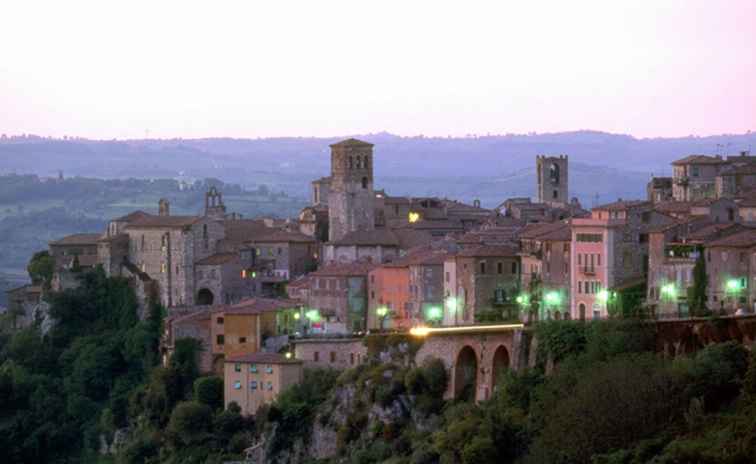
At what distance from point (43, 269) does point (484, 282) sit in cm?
2326

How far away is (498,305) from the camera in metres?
69.9

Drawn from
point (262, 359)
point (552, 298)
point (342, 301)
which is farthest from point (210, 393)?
point (552, 298)

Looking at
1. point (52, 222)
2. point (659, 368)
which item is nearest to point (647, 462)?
point (659, 368)

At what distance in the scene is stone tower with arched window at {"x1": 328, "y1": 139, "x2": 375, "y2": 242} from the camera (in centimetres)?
8538

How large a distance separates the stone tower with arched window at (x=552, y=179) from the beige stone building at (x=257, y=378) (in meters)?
36.5

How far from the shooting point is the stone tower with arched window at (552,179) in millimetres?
105188

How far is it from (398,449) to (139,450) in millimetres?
13500

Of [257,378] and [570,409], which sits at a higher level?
[570,409]

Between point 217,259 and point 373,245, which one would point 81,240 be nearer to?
point 217,259

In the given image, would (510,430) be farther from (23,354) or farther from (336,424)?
(23,354)

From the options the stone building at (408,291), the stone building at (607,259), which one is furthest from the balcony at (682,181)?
the stone building at (607,259)

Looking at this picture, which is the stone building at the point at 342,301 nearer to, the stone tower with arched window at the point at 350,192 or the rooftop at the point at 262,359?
the rooftop at the point at 262,359

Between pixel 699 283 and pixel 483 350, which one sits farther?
pixel 483 350

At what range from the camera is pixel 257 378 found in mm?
69938
